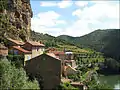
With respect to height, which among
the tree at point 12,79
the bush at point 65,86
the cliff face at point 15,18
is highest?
the cliff face at point 15,18

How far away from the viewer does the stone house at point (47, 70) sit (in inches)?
1767

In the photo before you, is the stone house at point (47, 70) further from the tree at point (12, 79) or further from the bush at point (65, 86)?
the tree at point (12, 79)

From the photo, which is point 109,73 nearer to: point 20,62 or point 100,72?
point 100,72

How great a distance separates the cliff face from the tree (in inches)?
683

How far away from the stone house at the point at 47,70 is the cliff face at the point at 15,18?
48.2 ft

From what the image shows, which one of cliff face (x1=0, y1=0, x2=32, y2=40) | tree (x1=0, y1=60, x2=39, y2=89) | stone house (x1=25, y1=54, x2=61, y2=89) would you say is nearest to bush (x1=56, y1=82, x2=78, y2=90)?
stone house (x1=25, y1=54, x2=61, y2=89)

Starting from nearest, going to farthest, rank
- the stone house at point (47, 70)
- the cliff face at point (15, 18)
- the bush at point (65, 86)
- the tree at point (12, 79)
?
1. the tree at point (12, 79)
2. the bush at point (65, 86)
3. the stone house at point (47, 70)
4. the cliff face at point (15, 18)

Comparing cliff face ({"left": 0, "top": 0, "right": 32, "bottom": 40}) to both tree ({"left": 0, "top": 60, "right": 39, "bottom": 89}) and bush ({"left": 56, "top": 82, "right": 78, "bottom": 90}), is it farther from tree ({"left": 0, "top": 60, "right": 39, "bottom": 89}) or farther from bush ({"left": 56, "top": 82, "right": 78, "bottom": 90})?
bush ({"left": 56, "top": 82, "right": 78, "bottom": 90})

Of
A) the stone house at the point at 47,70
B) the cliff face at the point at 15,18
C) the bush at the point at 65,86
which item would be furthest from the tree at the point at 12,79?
the cliff face at the point at 15,18

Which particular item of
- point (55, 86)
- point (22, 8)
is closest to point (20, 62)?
point (55, 86)

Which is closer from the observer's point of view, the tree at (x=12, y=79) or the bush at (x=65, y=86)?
the tree at (x=12, y=79)

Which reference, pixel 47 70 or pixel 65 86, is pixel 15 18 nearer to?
pixel 47 70

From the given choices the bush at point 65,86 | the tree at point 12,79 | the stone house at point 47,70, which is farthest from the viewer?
the stone house at point 47,70

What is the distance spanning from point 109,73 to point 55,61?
5769 cm
